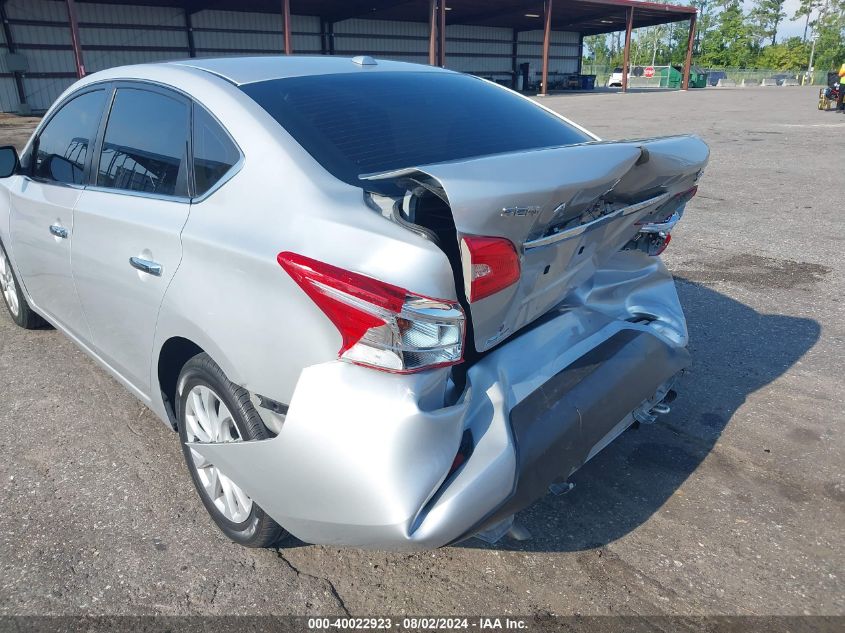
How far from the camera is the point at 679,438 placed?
316 centimetres

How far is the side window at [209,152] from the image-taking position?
235cm

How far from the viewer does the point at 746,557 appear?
2412 millimetres

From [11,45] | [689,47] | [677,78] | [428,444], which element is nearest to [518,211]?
[428,444]

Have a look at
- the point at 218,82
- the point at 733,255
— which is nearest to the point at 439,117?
the point at 218,82

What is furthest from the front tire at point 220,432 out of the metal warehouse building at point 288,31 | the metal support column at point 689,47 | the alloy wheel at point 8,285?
the metal support column at point 689,47

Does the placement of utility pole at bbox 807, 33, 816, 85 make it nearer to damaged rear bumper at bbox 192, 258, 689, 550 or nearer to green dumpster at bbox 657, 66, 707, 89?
green dumpster at bbox 657, 66, 707, 89

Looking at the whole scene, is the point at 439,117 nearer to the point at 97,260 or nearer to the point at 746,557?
the point at 97,260

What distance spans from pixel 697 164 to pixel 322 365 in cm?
165

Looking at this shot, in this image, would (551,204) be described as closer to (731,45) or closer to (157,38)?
(157,38)

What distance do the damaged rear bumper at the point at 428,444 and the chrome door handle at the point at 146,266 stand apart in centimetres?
67

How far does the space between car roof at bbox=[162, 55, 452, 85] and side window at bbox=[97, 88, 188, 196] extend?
230 millimetres

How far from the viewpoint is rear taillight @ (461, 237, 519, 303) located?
6.01ft

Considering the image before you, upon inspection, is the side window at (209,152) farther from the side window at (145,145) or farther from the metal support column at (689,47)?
the metal support column at (689,47)

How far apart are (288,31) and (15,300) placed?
88.9 ft
